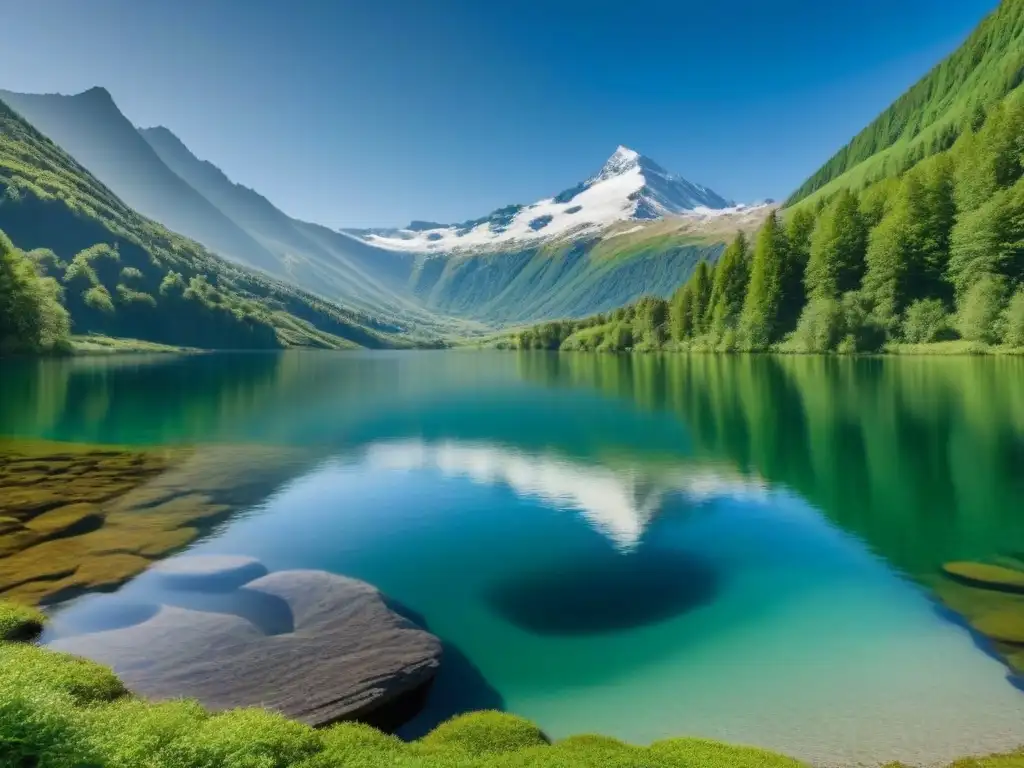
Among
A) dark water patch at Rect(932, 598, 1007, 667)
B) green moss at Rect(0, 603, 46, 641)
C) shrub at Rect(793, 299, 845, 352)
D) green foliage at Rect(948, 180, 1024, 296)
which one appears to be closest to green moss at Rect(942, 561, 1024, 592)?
dark water patch at Rect(932, 598, 1007, 667)

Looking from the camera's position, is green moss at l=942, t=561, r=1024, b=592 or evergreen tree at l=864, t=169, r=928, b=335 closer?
green moss at l=942, t=561, r=1024, b=592

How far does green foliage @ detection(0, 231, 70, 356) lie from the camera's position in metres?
138

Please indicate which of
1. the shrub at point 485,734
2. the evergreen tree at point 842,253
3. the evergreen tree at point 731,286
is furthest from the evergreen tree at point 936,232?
the shrub at point 485,734

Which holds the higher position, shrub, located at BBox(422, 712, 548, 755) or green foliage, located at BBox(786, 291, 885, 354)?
green foliage, located at BBox(786, 291, 885, 354)

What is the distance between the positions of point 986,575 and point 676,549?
10.8 meters

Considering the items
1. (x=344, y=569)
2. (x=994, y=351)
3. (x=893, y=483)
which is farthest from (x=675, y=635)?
(x=994, y=351)

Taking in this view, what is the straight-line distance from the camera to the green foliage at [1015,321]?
351 feet

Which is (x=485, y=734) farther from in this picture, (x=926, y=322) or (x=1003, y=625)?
(x=926, y=322)

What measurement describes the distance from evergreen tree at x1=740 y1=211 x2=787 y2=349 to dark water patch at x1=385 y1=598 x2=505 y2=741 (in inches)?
6560

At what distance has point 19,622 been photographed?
17.2 meters

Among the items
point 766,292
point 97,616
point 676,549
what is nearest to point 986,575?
point 676,549

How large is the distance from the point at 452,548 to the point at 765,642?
43.5 ft

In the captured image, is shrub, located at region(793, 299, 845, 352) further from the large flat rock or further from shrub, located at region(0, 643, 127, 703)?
shrub, located at region(0, 643, 127, 703)

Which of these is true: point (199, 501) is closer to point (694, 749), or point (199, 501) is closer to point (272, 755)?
point (272, 755)
